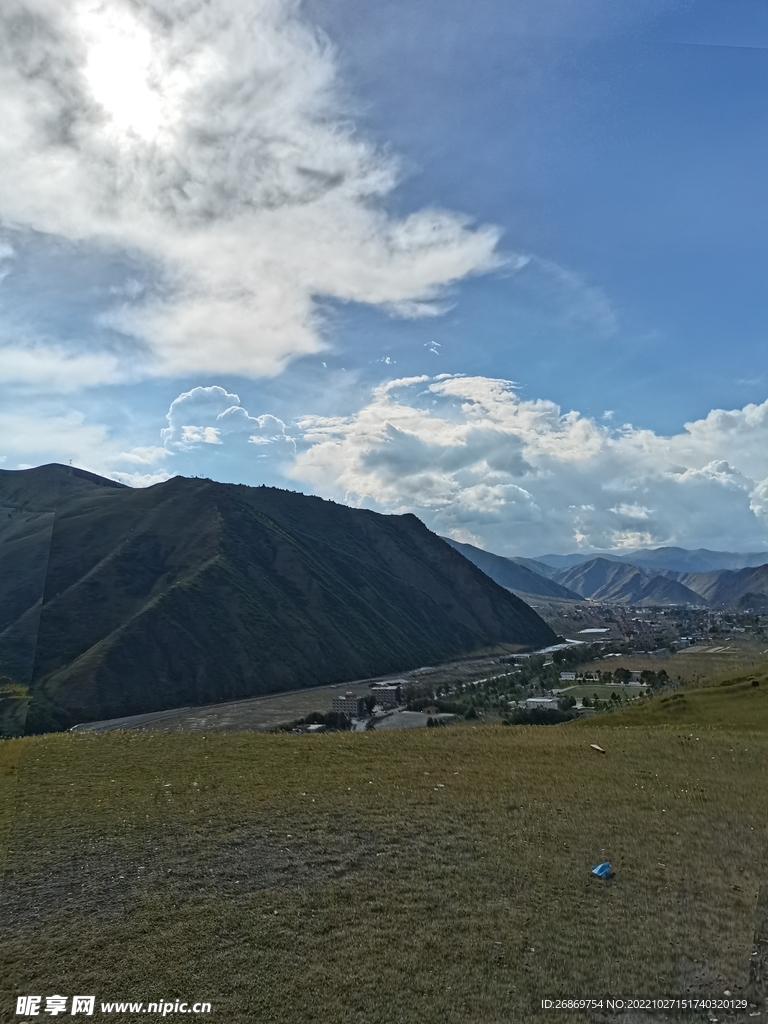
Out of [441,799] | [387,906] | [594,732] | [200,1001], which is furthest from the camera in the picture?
[594,732]

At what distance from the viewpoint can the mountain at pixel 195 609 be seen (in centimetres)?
9806

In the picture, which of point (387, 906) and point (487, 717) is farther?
point (487, 717)

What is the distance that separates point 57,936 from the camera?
1063cm

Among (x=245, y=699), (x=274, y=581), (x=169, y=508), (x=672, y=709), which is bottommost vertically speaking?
(x=245, y=699)

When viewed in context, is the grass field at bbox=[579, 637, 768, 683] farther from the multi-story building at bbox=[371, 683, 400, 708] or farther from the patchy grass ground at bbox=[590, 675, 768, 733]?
the multi-story building at bbox=[371, 683, 400, 708]

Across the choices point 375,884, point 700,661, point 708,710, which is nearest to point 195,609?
point 700,661

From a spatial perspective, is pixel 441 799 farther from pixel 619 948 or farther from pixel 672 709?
pixel 672 709

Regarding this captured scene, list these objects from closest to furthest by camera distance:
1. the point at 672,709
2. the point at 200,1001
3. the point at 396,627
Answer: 1. the point at 200,1001
2. the point at 672,709
3. the point at 396,627

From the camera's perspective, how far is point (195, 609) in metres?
123

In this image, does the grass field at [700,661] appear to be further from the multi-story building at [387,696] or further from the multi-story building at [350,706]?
the multi-story building at [350,706]

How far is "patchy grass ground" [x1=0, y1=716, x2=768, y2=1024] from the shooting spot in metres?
9.38

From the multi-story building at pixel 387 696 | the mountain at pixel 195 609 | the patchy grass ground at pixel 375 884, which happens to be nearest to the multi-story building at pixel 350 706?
the multi-story building at pixel 387 696

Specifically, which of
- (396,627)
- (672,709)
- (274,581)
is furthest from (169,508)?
(672,709)

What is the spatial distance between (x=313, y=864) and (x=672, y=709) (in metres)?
31.6
